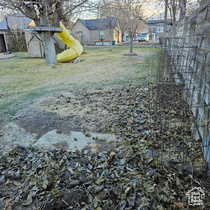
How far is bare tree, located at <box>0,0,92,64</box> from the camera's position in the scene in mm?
7093

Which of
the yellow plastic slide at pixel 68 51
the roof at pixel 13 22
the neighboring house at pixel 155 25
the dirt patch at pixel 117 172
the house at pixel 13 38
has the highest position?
the roof at pixel 13 22

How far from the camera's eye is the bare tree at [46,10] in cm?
709

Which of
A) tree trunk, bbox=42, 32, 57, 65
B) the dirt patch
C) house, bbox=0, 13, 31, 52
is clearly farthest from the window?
the dirt patch

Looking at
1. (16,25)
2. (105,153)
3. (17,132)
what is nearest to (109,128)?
(105,153)

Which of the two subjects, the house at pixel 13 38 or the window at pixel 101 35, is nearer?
the house at pixel 13 38

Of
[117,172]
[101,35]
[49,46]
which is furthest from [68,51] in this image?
[101,35]

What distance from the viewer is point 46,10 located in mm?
7355

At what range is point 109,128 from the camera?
2.55 metres

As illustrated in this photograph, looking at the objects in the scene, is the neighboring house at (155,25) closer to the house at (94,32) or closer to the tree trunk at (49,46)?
the house at (94,32)

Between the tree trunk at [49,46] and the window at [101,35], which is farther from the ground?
the window at [101,35]

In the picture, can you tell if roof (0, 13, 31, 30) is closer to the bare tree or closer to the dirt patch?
the bare tree

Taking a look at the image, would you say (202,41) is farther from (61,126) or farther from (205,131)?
(61,126)

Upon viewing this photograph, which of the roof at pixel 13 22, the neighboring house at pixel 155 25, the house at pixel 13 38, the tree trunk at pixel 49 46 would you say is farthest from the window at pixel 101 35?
the tree trunk at pixel 49 46

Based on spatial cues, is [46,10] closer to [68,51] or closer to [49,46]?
[49,46]
